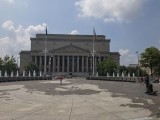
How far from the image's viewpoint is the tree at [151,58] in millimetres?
92312

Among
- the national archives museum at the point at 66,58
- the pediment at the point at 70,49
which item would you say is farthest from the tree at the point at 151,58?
the pediment at the point at 70,49

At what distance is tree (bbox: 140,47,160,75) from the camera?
92312 millimetres

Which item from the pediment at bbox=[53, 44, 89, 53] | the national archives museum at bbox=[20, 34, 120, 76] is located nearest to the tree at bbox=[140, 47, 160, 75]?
the national archives museum at bbox=[20, 34, 120, 76]

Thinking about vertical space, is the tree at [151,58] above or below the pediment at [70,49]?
below

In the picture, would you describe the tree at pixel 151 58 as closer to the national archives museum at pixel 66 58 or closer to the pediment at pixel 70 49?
the national archives museum at pixel 66 58

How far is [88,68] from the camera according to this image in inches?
6939

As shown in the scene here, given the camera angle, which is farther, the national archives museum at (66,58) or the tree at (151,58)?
the national archives museum at (66,58)

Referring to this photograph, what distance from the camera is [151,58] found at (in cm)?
9269

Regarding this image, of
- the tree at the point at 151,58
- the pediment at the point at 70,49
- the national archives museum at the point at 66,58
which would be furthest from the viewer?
the pediment at the point at 70,49

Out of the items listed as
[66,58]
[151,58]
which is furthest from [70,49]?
[151,58]

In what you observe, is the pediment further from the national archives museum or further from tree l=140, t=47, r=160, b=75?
tree l=140, t=47, r=160, b=75

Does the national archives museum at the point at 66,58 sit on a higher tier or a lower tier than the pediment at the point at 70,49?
lower

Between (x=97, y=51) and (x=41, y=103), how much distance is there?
6559 inches

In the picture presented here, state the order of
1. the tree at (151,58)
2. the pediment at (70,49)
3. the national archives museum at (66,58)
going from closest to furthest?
1. the tree at (151,58)
2. the national archives museum at (66,58)
3. the pediment at (70,49)
